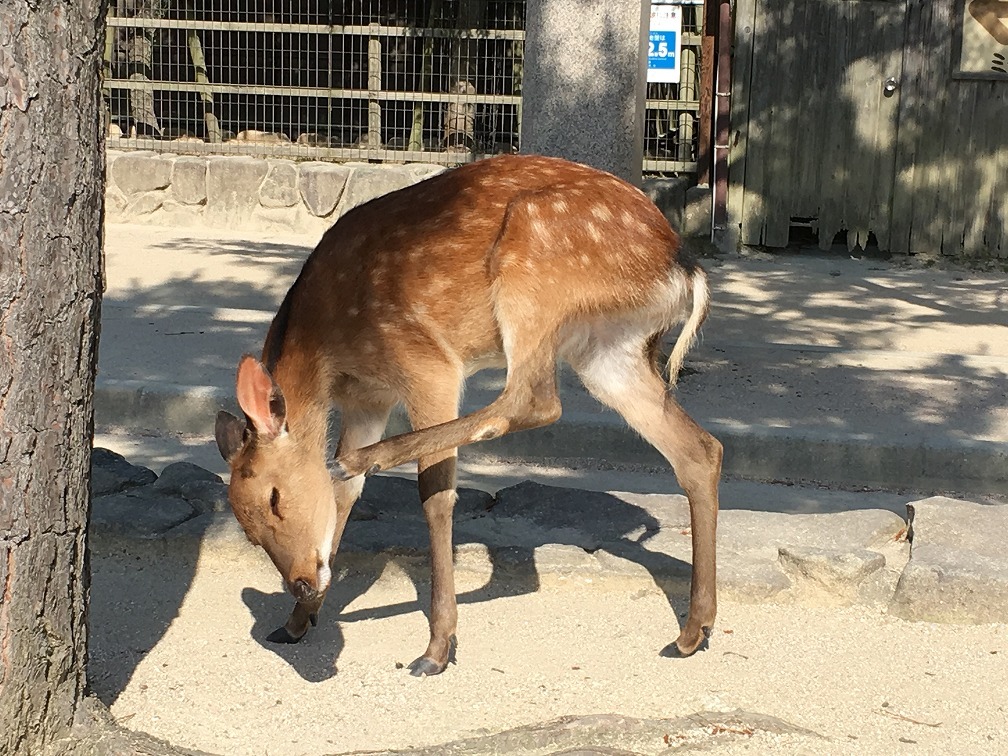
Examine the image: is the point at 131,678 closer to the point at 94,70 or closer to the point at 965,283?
the point at 94,70

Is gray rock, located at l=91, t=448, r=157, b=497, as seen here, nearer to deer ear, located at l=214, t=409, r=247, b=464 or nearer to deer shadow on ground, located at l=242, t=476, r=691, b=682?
deer shadow on ground, located at l=242, t=476, r=691, b=682

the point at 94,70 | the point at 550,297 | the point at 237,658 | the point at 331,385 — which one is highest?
the point at 94,70

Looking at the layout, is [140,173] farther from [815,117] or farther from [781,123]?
[815,117]

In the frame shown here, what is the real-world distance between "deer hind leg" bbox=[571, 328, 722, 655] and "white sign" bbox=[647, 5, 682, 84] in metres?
8.20

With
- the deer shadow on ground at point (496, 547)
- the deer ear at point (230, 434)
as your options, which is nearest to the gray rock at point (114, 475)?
the deer shadow on ground at point (496, 547)

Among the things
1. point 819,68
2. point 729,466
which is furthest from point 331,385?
point 819,68

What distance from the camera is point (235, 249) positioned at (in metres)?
11.1

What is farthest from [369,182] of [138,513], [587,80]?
[138,513]

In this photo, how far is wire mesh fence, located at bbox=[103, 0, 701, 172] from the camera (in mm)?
12703

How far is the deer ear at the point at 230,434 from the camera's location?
3633 mm

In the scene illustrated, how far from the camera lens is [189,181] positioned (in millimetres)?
12438

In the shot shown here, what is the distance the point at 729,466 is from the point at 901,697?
93.8 inches

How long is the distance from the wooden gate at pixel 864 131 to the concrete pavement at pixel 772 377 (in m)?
1.37

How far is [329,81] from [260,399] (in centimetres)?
978
